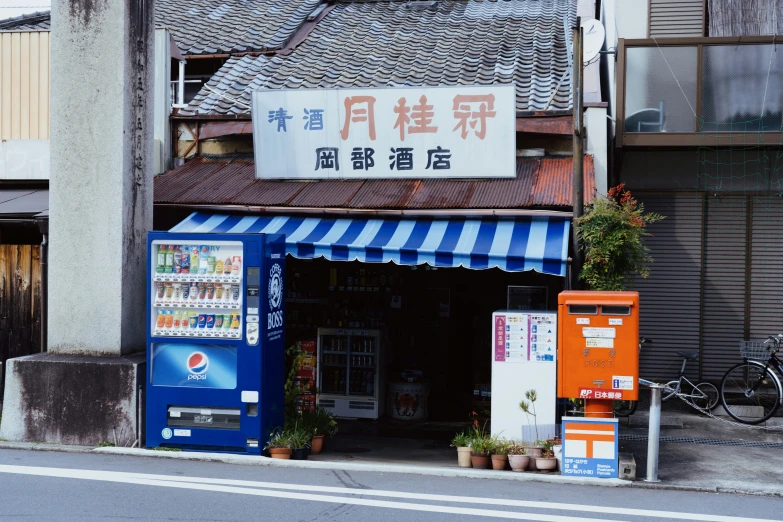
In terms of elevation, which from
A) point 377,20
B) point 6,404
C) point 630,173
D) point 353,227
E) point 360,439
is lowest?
point 360,439

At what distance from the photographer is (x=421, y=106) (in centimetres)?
1276

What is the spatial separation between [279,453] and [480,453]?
2.45 meters

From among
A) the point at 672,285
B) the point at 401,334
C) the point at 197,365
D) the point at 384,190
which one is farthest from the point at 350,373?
the point at 672,285

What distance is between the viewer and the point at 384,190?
1262cm

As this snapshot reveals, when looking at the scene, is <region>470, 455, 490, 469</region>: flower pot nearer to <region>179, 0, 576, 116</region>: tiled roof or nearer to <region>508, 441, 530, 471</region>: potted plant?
<region>508, 441, 530, 471</region>: potted plant

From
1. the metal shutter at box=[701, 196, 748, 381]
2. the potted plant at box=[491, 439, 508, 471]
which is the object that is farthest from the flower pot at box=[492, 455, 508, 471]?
the metal shutter at box=[701, 196, 748, 381]

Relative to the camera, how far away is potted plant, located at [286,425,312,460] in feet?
33.8

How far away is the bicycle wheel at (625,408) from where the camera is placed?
1312 cm

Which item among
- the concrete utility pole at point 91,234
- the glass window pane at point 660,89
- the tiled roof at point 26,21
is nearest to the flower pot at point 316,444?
the concrete utility pole at point 91,234

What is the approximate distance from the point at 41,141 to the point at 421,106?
6.27 meters

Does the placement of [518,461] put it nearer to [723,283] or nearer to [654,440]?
[654,440]

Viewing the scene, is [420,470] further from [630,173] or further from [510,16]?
[510,16]

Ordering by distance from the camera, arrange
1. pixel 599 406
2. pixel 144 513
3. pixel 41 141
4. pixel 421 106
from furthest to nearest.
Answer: pixel 41 141, pixel 421 106, pixel 599 406, pixel 144 513

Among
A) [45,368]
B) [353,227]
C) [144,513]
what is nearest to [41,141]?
[45,368]
